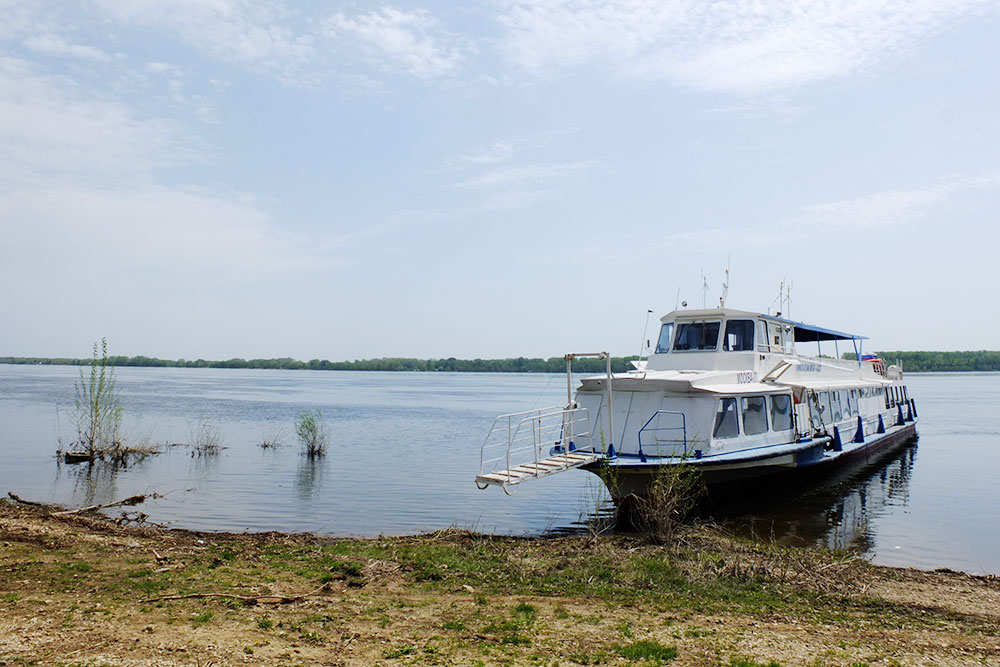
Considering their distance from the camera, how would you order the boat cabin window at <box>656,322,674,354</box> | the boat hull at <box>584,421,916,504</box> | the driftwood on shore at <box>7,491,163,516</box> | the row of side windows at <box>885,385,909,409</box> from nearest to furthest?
1. the boat hull at <box>584,421,916,504</box>
2. the driftwood on shore at <box>7,491,163,516</box>
3. the boat cabin window at <box>656,322,674,354</box>
4. the row of side windows at <box>885,385,909,409</box>

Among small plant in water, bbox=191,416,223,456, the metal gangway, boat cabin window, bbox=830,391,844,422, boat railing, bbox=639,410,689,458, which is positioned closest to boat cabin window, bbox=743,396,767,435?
boat railing, bbox=639,410,689,458

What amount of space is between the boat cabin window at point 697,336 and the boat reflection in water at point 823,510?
4279 millimetres

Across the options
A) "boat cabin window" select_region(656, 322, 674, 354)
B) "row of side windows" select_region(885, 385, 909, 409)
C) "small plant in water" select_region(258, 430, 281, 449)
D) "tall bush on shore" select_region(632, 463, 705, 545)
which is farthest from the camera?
"row of side windows" select_region(885, 385, 909, 409)

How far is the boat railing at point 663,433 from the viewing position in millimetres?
15969

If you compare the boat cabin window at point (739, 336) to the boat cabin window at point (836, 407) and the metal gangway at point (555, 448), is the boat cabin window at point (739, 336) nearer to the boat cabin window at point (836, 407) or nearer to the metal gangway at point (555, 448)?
the metal gangway at point (555, 448)

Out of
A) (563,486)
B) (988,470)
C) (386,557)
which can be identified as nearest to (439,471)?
(563,486)

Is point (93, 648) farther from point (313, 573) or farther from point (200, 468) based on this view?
point (200, 468)

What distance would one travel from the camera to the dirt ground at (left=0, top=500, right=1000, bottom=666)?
6770 mm

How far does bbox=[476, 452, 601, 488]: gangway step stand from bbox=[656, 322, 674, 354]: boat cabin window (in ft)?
19.4

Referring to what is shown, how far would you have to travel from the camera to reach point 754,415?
57.8 feet

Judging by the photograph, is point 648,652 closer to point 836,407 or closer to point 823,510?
point 823,510

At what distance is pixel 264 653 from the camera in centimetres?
654

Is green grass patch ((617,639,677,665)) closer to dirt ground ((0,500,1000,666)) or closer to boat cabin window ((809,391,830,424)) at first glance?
dirt ground ((0,500,1000,666))

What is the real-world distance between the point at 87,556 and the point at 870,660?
405 inches
